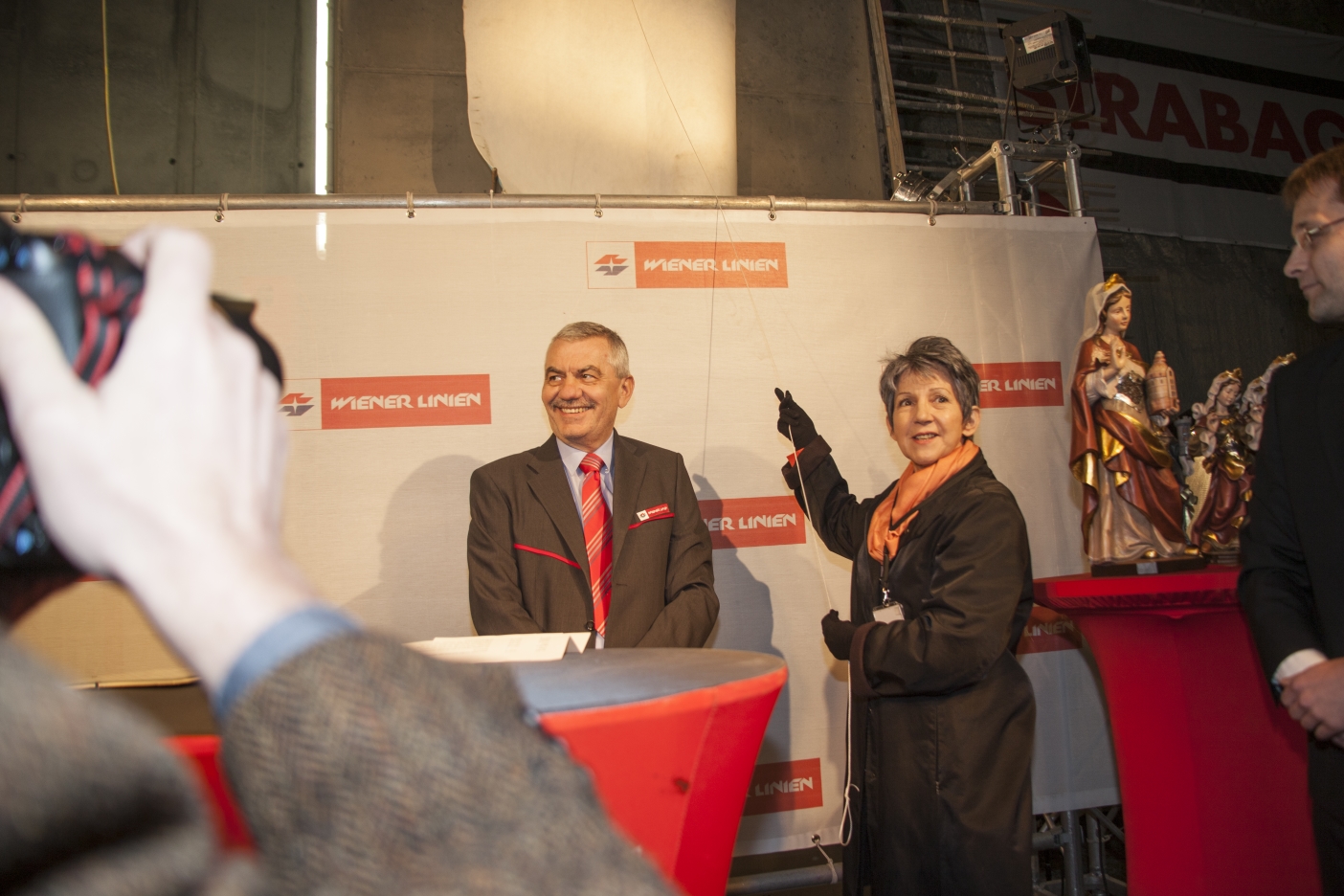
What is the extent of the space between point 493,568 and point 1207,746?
211cm

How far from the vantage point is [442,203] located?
135 inches

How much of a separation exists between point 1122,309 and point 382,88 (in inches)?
156

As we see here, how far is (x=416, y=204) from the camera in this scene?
3.41 metres

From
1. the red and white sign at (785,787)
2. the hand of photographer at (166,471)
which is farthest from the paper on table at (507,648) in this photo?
the red and white sign at (785,787)

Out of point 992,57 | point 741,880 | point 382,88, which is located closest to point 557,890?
point 741,880

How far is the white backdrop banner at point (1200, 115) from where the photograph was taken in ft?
18.3

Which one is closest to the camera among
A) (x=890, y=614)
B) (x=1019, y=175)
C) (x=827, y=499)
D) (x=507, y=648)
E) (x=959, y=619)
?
(x=507, y=648)

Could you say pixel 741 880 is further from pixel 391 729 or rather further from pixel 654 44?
pixel 654 44

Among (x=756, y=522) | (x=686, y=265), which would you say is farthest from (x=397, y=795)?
(x=686, y=265)

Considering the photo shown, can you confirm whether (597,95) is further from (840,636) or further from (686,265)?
(840,636)

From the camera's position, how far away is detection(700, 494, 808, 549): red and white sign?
3.42 metres

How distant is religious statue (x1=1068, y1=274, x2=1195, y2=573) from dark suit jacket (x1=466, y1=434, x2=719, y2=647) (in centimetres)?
128

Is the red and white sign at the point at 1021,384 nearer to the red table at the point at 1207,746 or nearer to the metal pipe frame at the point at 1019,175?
the metal pipe frame at the point at 1019,175

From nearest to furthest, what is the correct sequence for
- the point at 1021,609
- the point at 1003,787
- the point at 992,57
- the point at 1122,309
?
1. the point at 1003,787
2. the point at 1021,609
3. the point at 1122,309
4. the point at 992,57
